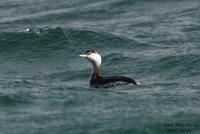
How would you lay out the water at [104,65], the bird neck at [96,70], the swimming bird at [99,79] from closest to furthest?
the water at [104,65] < the swimming bird at [99,79] < the bird neck at [96,70]

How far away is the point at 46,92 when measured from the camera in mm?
20062

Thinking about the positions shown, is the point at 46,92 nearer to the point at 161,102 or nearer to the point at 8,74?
the point at 161,102

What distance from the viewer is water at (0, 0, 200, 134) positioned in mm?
17297

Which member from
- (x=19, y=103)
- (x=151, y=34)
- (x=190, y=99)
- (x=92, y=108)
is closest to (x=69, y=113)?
(x=92, y=108)

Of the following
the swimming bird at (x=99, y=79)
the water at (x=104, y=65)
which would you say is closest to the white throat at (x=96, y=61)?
the swimming bird at (x=99, y=79)

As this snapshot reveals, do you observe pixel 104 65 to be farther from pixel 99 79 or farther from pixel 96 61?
pixel 99 79

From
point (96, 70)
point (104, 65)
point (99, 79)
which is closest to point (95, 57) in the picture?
point (96, 70)

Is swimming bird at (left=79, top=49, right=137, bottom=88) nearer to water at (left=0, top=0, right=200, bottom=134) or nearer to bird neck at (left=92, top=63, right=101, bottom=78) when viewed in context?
bird neck at (left=92, top=63, right=101, bottom=78)

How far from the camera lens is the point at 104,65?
83.8 ft

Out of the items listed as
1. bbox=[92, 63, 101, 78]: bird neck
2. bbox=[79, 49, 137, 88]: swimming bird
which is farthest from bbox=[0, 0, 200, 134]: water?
bbox=[92, 63, 101, 78]: bird neck

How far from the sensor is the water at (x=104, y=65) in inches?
681

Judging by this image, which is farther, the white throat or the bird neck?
the white throat

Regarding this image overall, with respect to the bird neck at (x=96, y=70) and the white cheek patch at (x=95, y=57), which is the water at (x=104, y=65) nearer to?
the bird neck at (x=96, y=70)

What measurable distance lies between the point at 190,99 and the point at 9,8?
17097 mm
